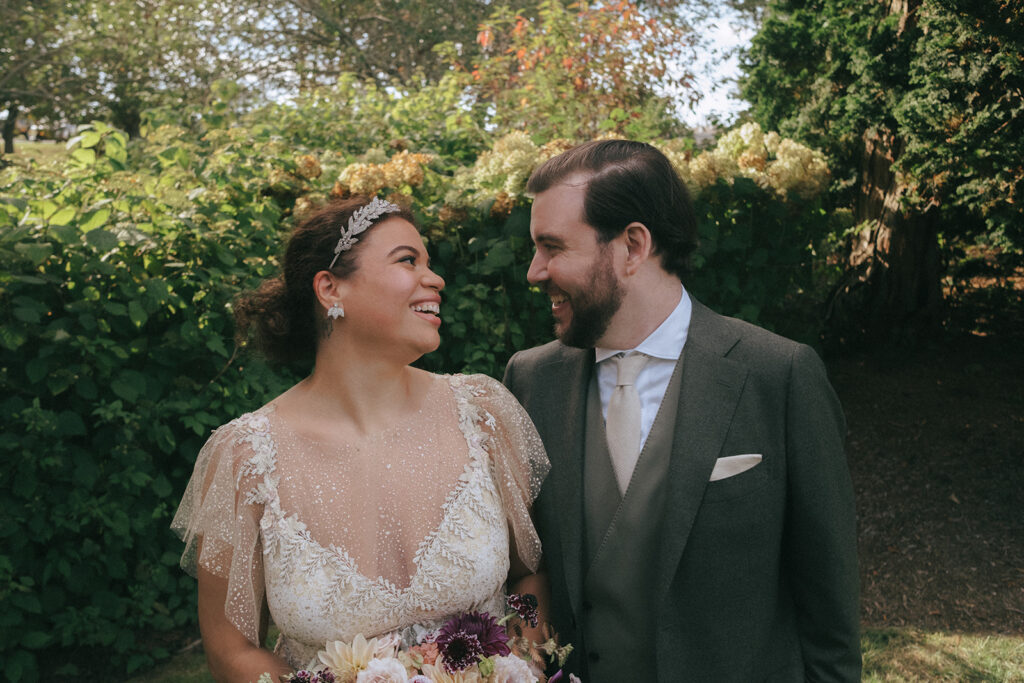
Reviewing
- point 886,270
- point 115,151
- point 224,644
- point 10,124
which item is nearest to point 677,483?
point 224,644

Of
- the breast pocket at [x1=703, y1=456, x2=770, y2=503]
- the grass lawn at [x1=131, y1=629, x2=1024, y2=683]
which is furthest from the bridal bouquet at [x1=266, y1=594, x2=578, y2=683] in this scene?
the grass lawn at [x1=131, y1=629, x2=1024, y2=683]

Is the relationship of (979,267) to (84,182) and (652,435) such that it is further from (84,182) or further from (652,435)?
(84,182)

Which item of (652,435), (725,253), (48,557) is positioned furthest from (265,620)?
(725,253)

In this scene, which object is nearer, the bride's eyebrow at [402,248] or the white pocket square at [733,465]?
the white pocket square at [733,465]

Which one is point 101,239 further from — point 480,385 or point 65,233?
point 480,385

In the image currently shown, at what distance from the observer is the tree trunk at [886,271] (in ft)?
21.6

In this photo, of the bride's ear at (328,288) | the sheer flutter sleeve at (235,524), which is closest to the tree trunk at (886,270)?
the bride's ear at (328,288)

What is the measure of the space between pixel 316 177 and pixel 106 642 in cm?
257

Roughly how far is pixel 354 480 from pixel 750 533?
985 millimetres

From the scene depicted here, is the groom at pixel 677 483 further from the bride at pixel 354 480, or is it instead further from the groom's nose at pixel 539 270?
the bride at pixel 354 480

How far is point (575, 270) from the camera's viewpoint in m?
2.20

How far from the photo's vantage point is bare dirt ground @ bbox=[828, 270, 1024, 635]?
466 cm

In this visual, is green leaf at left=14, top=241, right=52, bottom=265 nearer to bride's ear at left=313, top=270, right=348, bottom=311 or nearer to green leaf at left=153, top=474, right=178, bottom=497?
green leaf at left=153, top=474, right=178, bottom=497

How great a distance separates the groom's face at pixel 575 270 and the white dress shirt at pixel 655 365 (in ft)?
0.35
